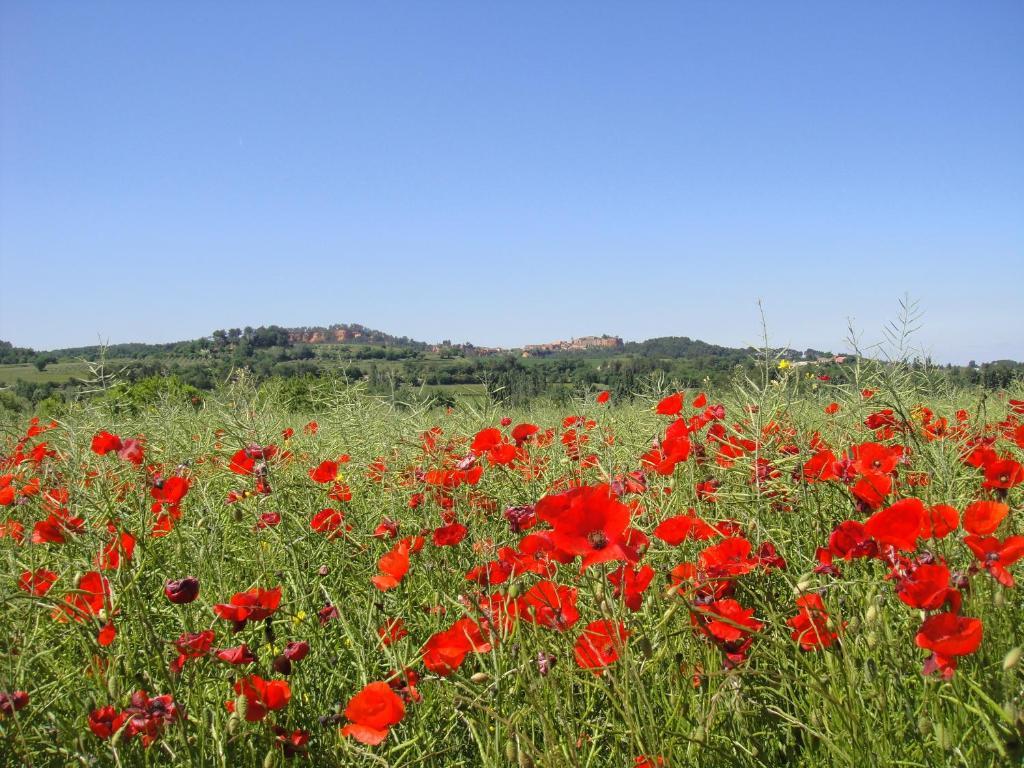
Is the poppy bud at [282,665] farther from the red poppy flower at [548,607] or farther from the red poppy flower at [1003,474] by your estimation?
the red poppy flower at [1003,474]

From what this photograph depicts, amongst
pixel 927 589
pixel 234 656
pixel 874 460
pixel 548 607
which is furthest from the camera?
pixel 874 460

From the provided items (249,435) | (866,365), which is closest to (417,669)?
(249,435)

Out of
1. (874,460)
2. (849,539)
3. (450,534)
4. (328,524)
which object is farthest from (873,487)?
(328,524)

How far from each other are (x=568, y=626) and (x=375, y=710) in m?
0.39

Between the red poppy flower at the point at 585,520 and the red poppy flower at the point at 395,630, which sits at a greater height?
the red poppy flower at the point at 585,520

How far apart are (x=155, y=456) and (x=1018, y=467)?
324 centimetres

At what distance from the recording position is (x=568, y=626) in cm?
129

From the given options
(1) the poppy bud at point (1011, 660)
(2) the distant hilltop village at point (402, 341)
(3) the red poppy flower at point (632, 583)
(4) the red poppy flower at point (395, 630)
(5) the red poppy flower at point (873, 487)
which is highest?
(2) the distant hilltop village at point (402, 341)

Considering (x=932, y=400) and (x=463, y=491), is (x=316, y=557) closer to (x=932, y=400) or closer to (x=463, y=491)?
(x=463, y=491)

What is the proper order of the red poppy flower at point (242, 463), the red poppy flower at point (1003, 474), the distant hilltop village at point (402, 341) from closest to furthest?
the red poppy flower at point (1003, 474)
the red poppy flower at point (242, 463)
the distant hilltop village at point (402, 341)

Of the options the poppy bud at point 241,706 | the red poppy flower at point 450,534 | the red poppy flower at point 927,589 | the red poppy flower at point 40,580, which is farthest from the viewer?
the red poppy flower at point 450,534

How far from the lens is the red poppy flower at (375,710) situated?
45.2 inches

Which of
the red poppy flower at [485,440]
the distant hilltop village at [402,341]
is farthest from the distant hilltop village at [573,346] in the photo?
the red poppy flower at [485,440]

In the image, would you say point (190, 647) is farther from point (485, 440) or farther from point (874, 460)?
point (874, 460)
